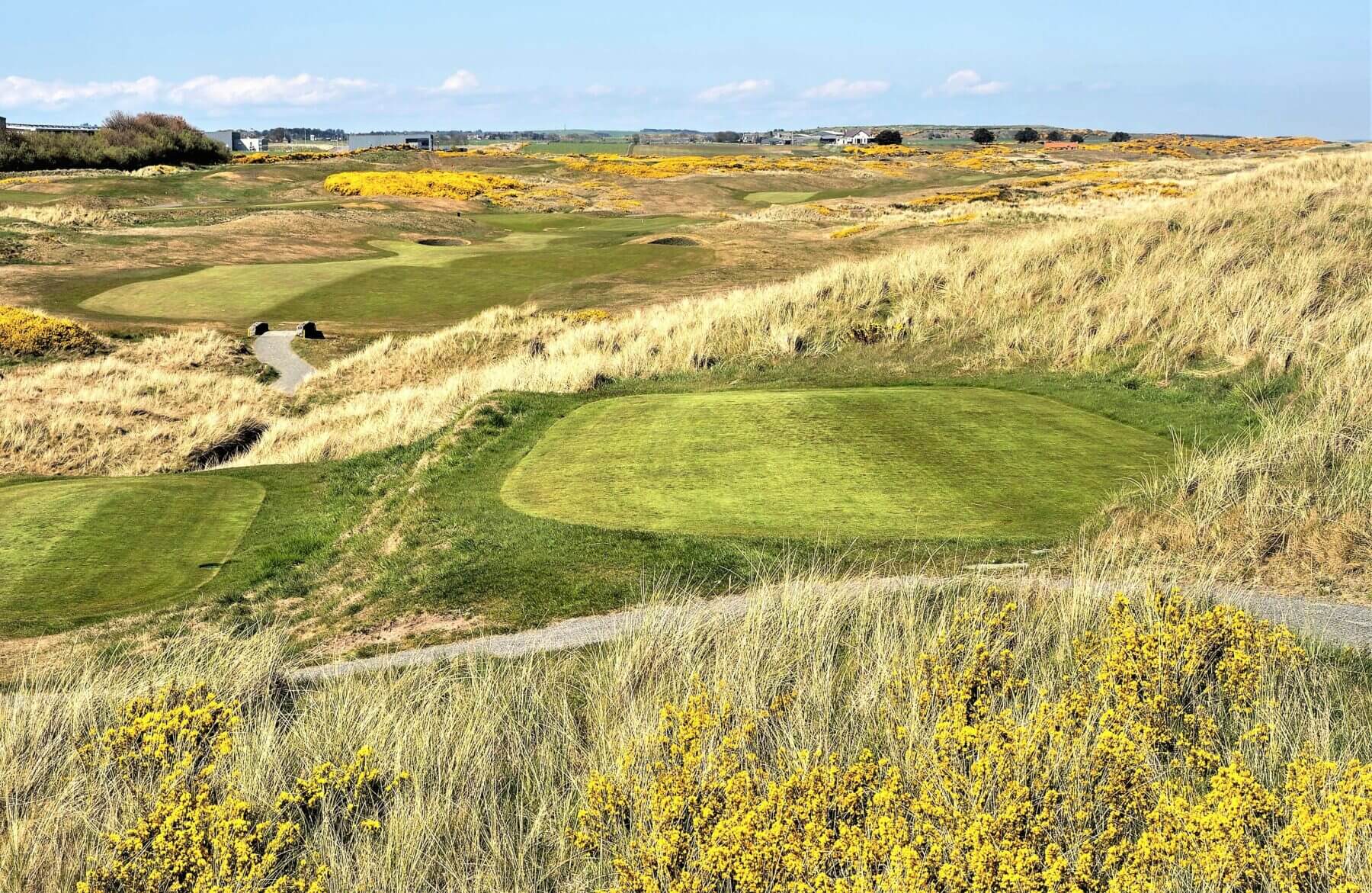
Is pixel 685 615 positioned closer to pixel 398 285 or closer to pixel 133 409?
pixel 133 409

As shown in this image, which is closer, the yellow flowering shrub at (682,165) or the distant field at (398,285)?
the distant field at (398,285)

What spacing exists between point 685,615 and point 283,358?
25.1 metres

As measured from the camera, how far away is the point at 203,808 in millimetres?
5234

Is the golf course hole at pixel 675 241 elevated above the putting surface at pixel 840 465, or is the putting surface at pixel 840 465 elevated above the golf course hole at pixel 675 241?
the golf course hole at pixel 675 241

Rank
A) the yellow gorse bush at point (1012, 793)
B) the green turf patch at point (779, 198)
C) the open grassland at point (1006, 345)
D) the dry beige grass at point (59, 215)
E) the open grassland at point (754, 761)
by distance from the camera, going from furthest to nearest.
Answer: the green turf patch at point (779, 198) < the dry beige grass at point (59, 215) < the open grassland at point (1006, 345) < the open grassland at point (754, 761) < the yellow gorse bush at point (1012, 793)

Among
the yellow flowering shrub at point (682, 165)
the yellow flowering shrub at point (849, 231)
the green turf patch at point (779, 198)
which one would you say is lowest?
the yellow flowering shrub at point (849, 231)

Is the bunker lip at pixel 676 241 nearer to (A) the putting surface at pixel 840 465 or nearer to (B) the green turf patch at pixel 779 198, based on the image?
(B) the green turf patch at pixel 779 198

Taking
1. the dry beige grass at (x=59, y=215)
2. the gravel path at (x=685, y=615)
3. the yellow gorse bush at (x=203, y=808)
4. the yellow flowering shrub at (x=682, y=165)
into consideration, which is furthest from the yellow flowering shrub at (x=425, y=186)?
the yellow gorse bush at (x=203, y=808)

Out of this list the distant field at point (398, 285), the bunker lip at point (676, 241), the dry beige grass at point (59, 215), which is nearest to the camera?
the distant field at point (398, 285)

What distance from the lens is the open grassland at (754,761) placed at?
465cm

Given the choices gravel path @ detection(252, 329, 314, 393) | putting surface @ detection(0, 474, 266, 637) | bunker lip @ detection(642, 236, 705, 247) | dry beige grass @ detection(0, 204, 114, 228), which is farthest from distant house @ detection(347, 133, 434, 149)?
putting surface @ detection(0, 474, 266, 637)

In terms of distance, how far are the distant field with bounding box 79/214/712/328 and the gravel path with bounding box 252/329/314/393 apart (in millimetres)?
2593

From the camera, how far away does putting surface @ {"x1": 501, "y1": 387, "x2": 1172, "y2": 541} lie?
10.7 meters

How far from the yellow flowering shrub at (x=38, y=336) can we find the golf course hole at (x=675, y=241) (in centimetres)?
2269
